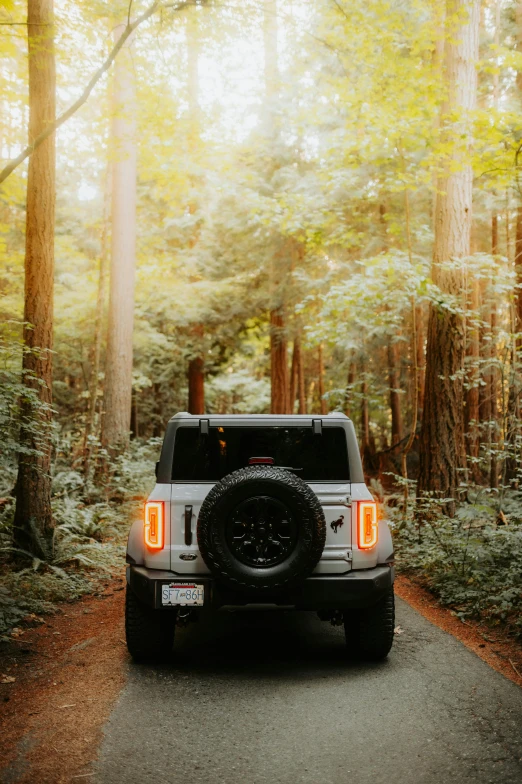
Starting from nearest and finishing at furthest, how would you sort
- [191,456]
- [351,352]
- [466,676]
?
[466,676] → [191,456] → [351,352]

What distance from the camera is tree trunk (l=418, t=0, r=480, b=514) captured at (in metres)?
10.7

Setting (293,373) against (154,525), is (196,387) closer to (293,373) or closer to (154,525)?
(293,373)

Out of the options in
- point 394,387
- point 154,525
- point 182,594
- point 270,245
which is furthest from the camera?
point 394,387

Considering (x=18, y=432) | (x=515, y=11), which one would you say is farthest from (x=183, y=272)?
(x=18, y=432)

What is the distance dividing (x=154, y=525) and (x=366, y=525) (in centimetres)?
162

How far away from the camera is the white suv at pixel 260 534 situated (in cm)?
457

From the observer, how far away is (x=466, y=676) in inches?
191

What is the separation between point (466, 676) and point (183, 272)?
62.3 ft

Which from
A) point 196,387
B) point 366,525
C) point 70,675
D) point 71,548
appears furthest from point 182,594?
point 196,387

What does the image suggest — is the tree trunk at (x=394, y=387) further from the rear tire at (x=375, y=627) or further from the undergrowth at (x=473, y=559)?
the rear tire at (x=375, y=627)

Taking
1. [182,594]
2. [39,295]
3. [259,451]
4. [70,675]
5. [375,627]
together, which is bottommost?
[70,675]

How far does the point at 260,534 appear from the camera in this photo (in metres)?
4.63

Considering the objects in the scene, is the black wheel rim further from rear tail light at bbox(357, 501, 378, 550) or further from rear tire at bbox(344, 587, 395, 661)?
rear tire at bbox(344, 587, 395, 661)

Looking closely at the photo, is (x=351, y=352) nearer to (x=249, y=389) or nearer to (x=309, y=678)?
(x=309, y=678)
